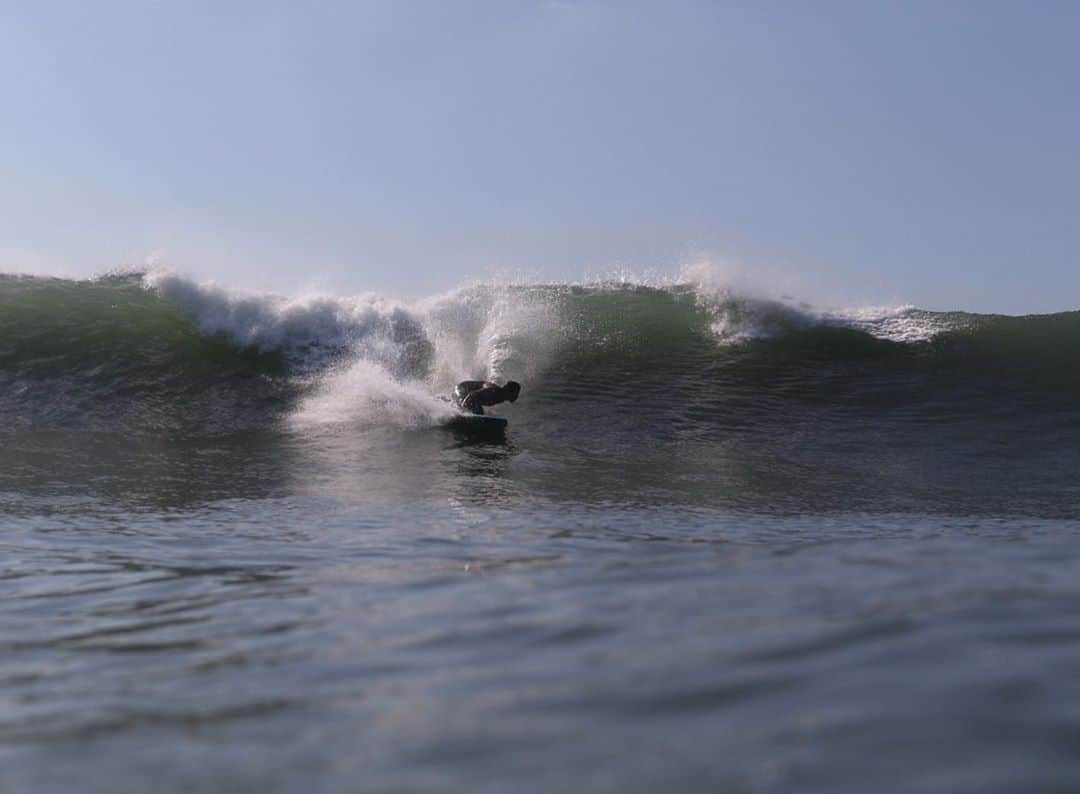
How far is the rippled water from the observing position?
7.81 ft

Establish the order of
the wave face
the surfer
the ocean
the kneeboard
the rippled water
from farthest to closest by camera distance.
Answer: the wave face, the surfer, the kneeboard, the ocean, the rippled water

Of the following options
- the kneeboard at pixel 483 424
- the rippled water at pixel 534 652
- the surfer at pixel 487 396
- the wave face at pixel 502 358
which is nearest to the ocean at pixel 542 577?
the rippled water at pixel 534 652

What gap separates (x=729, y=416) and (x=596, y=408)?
6.55ft

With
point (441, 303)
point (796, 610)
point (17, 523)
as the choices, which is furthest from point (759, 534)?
point (441, 303)

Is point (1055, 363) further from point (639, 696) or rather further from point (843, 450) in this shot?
point (639, 696)

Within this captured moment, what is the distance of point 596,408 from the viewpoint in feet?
50.5

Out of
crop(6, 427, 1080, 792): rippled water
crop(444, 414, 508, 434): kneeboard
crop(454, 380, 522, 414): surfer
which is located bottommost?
crop(6, 427, 1080, 792): rippled water

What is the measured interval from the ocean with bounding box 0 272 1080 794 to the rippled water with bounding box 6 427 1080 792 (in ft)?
0.06

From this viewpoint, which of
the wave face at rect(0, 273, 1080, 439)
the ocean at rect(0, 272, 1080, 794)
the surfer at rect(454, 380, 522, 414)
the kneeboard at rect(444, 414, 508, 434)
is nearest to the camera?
the ocean at rect(0, 272, 1080, 794)

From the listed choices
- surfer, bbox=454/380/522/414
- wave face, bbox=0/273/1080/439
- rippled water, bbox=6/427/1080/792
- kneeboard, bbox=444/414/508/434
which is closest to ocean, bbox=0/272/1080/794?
rippled water, bbox=6/427/1080/792

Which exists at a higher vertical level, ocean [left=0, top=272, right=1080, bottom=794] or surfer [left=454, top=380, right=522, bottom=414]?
surfer [left=454, top=380, right=522, bottom=414]

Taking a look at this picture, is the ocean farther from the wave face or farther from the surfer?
the surfer

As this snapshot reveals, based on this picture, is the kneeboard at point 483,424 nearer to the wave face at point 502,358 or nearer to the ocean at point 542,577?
the ocean at point 542,577

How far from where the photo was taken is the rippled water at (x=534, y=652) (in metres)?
2.38
